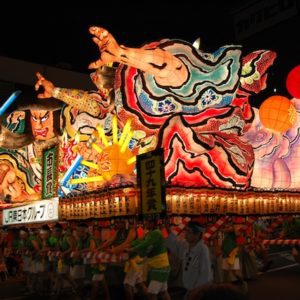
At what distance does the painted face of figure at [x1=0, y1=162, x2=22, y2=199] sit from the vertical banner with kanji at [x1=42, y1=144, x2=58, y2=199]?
2084 mm

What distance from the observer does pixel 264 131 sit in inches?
671

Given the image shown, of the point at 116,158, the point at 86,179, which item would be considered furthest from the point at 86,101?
the point at 116,158

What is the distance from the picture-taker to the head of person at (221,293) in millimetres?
2549

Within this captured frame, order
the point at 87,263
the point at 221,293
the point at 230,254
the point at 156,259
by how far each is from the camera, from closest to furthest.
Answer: the point at 221,293
the point at 156,259
the point at 87,263
the point at 230,254

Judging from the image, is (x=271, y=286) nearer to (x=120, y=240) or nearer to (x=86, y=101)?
(x=120, y=240)

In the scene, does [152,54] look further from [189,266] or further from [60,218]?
[189,266]

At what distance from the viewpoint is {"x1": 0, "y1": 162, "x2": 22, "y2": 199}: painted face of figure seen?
19.4m

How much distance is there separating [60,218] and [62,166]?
1.99m

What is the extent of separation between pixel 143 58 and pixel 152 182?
4.78 m

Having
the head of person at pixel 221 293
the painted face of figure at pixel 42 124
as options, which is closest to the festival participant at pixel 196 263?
the head of person at pixel 221 293

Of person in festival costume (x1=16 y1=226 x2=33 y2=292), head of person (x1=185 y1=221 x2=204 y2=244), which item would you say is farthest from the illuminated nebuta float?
head of person (x1=185 y1=221 x2=204 y2=244)

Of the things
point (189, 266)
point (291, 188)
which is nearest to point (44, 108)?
point (291, 188)

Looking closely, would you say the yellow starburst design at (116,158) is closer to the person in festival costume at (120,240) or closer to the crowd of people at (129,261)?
the crowd of people at (129,261)

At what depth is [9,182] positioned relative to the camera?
19.6 metres
